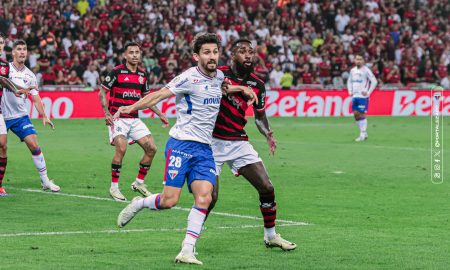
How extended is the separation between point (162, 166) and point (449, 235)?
34.1ft

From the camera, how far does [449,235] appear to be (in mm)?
12469

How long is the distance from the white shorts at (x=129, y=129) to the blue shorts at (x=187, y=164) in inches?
248

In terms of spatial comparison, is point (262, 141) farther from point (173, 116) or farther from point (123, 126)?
point (123, 126)

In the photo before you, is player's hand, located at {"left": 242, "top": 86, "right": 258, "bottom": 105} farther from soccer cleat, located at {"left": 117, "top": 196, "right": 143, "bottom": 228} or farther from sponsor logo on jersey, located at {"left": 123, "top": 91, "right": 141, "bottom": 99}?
sponsor logo on jersey, located at {"left": 123, "top": 91, "right": 141, "bottom": 99}

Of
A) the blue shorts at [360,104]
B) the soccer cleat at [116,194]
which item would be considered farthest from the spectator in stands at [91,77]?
the soccer cleat at [116,194]

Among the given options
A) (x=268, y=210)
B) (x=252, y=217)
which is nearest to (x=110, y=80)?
(x=252, y=217)

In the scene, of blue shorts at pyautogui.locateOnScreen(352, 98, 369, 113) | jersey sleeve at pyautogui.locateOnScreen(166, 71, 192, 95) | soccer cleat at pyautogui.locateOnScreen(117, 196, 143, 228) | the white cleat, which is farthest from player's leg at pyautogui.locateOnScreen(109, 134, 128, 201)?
blue shorts at pyautogui.locateOnScreen(352, 98, 369, 113)

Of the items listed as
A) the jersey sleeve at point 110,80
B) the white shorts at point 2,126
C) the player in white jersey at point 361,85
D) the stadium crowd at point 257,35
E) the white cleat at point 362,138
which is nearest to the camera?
the white shorts at point 2,126

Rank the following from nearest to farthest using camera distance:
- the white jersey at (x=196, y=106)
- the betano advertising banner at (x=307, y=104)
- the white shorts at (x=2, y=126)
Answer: the white jersey at (x=196, y=106) < the white shorts at (x=2, y=126) < the betano advertising banner at (x=307, y=104)

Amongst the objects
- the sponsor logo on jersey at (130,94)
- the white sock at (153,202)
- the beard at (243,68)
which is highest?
the beard at (243,68)

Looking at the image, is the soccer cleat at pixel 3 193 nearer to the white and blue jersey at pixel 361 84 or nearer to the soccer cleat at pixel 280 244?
the soccer cleat at pixel 280 244

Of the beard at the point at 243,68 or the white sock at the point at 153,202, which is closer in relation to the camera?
the white sock at the point at 153,202

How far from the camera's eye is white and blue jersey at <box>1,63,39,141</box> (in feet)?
56.3

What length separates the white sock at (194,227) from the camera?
10.3m
